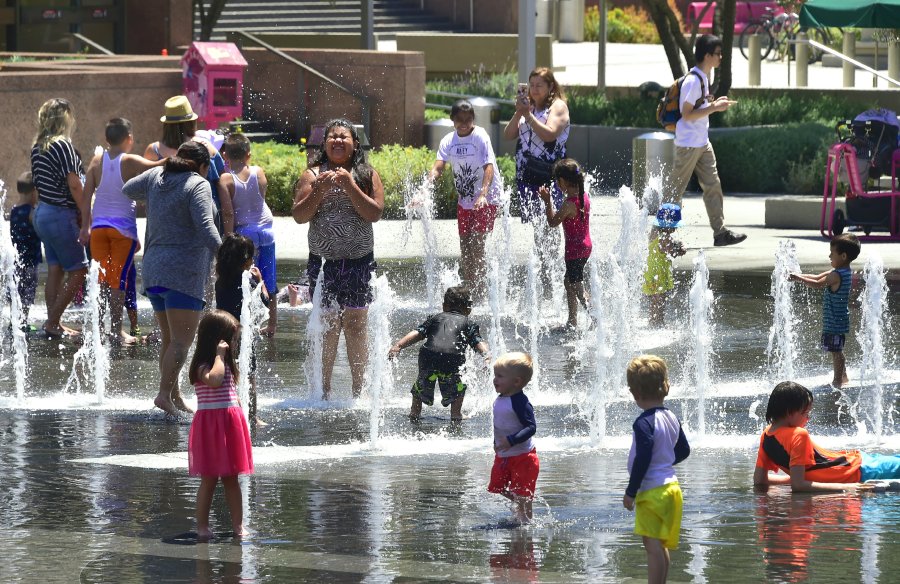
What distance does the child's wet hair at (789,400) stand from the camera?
7648mm

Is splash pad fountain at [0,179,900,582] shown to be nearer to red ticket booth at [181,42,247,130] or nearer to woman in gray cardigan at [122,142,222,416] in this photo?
woman in gray cardigan at [122,142,222,416]

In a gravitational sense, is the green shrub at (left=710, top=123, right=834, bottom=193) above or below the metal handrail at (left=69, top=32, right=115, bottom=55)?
below

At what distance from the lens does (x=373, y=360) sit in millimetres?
9203

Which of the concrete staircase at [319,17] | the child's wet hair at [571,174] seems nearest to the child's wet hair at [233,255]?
the child's wet hair at [571,174]

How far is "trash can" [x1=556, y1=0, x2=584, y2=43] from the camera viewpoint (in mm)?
44031

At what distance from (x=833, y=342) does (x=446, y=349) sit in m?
2.49

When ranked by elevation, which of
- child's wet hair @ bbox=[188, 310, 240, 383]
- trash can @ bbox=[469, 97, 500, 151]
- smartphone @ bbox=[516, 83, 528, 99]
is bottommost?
child's wet hair @ bbox=[188, 310, 240, 383]

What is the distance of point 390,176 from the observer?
62.2 feet

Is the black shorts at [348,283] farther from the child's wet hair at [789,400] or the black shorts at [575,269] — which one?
the child's wet hair at [789,400]

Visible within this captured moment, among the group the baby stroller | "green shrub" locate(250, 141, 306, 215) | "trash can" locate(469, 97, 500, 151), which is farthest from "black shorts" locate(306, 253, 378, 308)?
"trash can" locate(469, 97, 500, 151)

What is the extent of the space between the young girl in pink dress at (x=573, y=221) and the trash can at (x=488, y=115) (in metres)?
9.65

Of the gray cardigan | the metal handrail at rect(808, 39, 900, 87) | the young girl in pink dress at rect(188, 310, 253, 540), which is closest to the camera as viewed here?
the young girl in pink dress at rect(188, 310, 253, 540)

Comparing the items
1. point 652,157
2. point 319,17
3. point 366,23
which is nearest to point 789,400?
point 652,157

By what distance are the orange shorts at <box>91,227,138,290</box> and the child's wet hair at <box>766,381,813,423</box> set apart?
17.3ft
